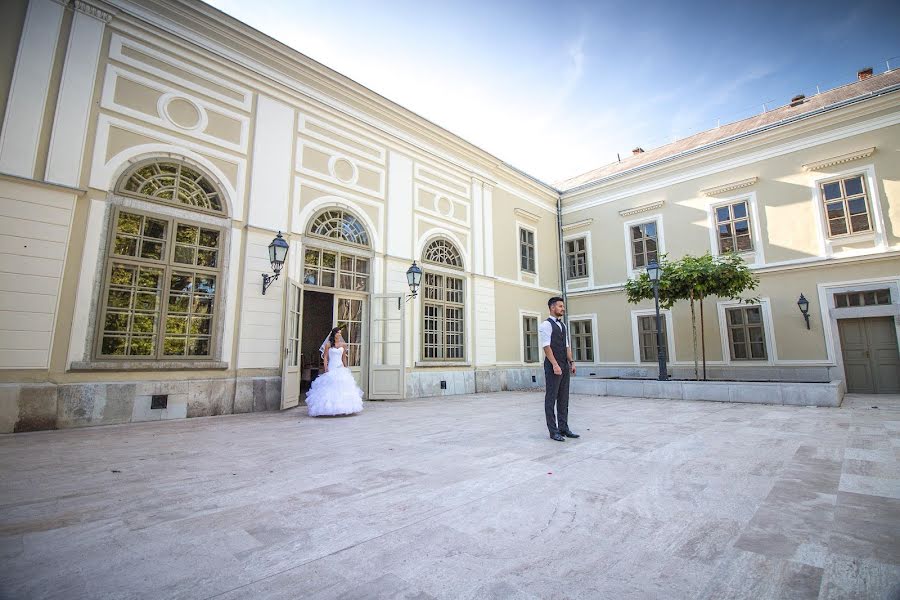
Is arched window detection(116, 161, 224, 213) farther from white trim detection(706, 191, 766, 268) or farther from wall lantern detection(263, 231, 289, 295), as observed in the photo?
white trim detection(706, 191, 766, 268)

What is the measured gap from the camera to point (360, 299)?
10273 millimetres

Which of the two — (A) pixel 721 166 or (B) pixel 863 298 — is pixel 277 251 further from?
(B) pixel 863 298

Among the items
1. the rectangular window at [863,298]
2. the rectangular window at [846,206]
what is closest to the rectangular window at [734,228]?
the rectangular window at [846,206]

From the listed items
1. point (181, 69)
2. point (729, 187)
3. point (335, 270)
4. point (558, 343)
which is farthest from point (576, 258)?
point (181, 69)

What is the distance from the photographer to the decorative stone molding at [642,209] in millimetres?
14727

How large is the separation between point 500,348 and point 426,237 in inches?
175

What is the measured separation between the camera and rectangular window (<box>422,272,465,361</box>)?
37.8 ft

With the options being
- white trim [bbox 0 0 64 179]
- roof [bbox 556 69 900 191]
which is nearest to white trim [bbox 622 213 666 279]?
roof [bbox 556 69 900 191]

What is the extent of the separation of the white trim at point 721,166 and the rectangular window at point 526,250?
2.64 meters

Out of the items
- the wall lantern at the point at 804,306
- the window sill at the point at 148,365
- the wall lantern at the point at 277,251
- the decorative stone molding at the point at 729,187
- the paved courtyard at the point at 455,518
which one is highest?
the decorative stone molding at the point at 729,187

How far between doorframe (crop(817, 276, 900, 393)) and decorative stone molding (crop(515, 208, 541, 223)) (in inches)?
343

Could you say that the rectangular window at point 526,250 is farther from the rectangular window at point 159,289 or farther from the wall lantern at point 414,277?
the rectangular window at point 159,289

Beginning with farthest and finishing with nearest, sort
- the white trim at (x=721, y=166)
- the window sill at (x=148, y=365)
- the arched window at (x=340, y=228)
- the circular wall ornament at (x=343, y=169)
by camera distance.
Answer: the white trim at (x=721, y=166) → the circular wall ornament at (x=343, y=169) → the arched window at (x=340, y=228) → the window sill at (x=148, y=365)

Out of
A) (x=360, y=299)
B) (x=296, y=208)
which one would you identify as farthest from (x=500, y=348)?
(x=296, y=208)
